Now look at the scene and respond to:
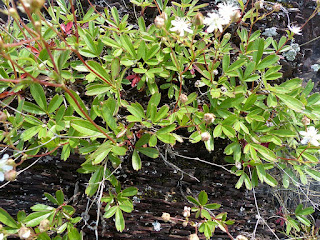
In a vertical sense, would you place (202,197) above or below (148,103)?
below

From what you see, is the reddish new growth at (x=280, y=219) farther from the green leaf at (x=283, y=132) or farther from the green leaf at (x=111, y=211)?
the green leaf at (x=111, y=211)

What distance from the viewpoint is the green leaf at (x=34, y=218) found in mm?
990

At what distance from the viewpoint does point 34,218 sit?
1.01 m

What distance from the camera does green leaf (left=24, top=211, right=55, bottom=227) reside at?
990 mm

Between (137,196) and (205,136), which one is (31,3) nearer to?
(205,136)

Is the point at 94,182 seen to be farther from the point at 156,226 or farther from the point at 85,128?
the point at 156,226

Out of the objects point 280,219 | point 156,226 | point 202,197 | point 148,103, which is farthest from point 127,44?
point 280,219

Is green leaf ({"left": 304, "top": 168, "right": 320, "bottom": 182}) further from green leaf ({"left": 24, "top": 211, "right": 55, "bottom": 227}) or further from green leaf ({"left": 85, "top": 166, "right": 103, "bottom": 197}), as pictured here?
green leaf ({"left": 24, "top": 211, "right": 55, "bottom": 227})

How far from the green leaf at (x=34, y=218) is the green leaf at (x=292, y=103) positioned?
111cm

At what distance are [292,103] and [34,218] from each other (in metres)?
1.20

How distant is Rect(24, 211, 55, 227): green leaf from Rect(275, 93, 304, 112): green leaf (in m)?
1.11

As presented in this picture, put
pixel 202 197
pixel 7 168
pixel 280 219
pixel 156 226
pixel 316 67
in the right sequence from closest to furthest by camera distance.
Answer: pixel 7 168, pixel 202 197, pixel 156 226, pixel 280 219, pixel 316 67

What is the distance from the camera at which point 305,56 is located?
1699mm

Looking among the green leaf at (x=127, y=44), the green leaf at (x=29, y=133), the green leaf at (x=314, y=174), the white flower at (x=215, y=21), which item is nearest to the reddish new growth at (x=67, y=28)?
the green leaf at (x=127, y=44)
